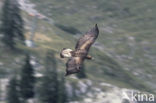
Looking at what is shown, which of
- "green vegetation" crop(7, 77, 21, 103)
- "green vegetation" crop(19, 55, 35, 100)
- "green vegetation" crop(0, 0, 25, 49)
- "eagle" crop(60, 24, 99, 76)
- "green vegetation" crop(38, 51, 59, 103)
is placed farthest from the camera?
"green vegetation" crop(0, 0, 25, 49)

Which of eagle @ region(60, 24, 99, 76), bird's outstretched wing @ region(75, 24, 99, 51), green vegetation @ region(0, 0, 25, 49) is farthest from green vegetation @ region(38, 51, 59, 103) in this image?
eagle @ region(60, 24, 99, 76)

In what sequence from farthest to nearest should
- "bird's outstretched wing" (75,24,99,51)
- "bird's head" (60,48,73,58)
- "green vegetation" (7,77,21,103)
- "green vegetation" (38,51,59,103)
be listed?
"green vegetation" (38,51,59,103) → "green vegetation" (7,77,21,103) → "bird's outstretched wing" (75,24,99,51) → "bird's head" (60,48,73,58)

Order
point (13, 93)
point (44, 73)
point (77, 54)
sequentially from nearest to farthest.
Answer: point (77, 54), point (13, 93), point (44, 73)

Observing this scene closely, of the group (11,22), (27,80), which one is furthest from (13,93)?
(11,22)

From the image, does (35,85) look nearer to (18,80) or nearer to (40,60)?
(18,80)

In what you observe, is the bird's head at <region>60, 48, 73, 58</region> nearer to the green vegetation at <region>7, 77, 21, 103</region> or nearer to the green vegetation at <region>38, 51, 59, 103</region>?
the green vegetation at <region>7, 77, 21, 103</region>

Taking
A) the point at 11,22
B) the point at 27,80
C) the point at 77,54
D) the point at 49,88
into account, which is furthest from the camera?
the point at 11,22

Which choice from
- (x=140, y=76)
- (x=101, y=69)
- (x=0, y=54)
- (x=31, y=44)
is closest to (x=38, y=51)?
(x=31, y=44)

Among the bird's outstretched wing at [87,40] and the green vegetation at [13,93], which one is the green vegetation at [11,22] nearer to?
the green vegetation at [13,93]

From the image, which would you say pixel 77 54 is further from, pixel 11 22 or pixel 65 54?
pixel 11 22
